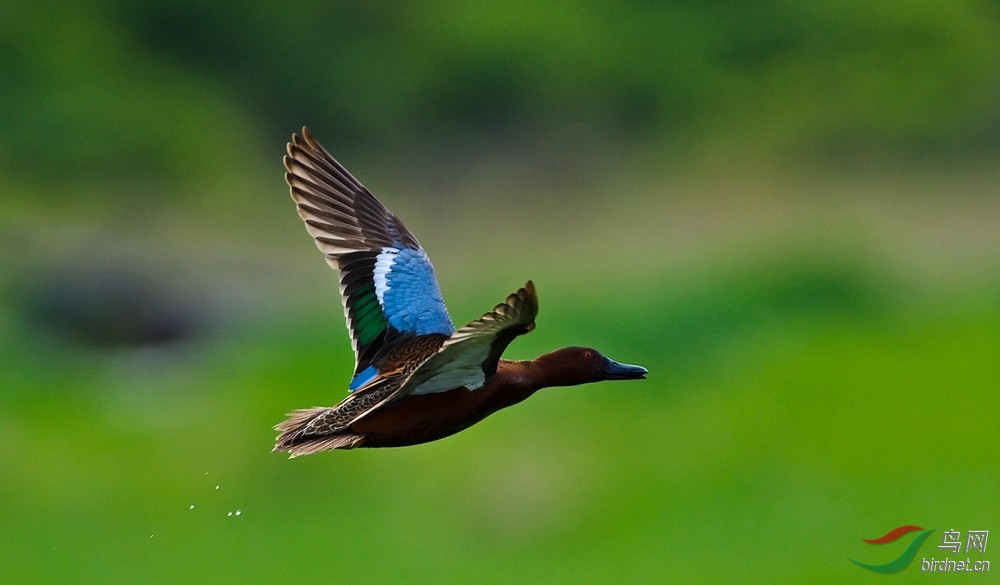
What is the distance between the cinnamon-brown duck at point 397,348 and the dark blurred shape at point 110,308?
1111cm

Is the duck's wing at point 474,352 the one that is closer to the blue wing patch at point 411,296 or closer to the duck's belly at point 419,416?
the duck's belly at point 419,416

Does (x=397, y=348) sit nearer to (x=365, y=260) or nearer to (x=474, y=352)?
(x=365, y=260)

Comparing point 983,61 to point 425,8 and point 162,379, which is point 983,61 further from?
point 162,379

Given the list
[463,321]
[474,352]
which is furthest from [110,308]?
[474,352]

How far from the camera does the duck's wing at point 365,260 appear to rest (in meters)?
7.12

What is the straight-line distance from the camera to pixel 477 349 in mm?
6121

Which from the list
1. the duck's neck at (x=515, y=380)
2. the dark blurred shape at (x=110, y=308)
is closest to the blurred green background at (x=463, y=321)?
the dark blurred shape at (x=110, y=308)

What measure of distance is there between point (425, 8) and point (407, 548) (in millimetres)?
9775

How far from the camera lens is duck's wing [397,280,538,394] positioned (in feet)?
18.5

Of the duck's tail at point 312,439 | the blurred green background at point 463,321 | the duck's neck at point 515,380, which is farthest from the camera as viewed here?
the blurred green background at point 463,321

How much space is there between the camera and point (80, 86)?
73.6 ft

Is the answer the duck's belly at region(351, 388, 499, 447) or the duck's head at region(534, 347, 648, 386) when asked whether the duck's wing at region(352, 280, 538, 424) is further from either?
the duck's head at region(534, 347, 648, 386)

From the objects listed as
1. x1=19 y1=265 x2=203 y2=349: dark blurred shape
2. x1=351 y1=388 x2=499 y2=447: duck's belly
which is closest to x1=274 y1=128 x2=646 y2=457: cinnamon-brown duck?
x1=351 y1=388 x2=499 y2=447: duck's belly

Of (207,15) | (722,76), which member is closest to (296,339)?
(207,15)
